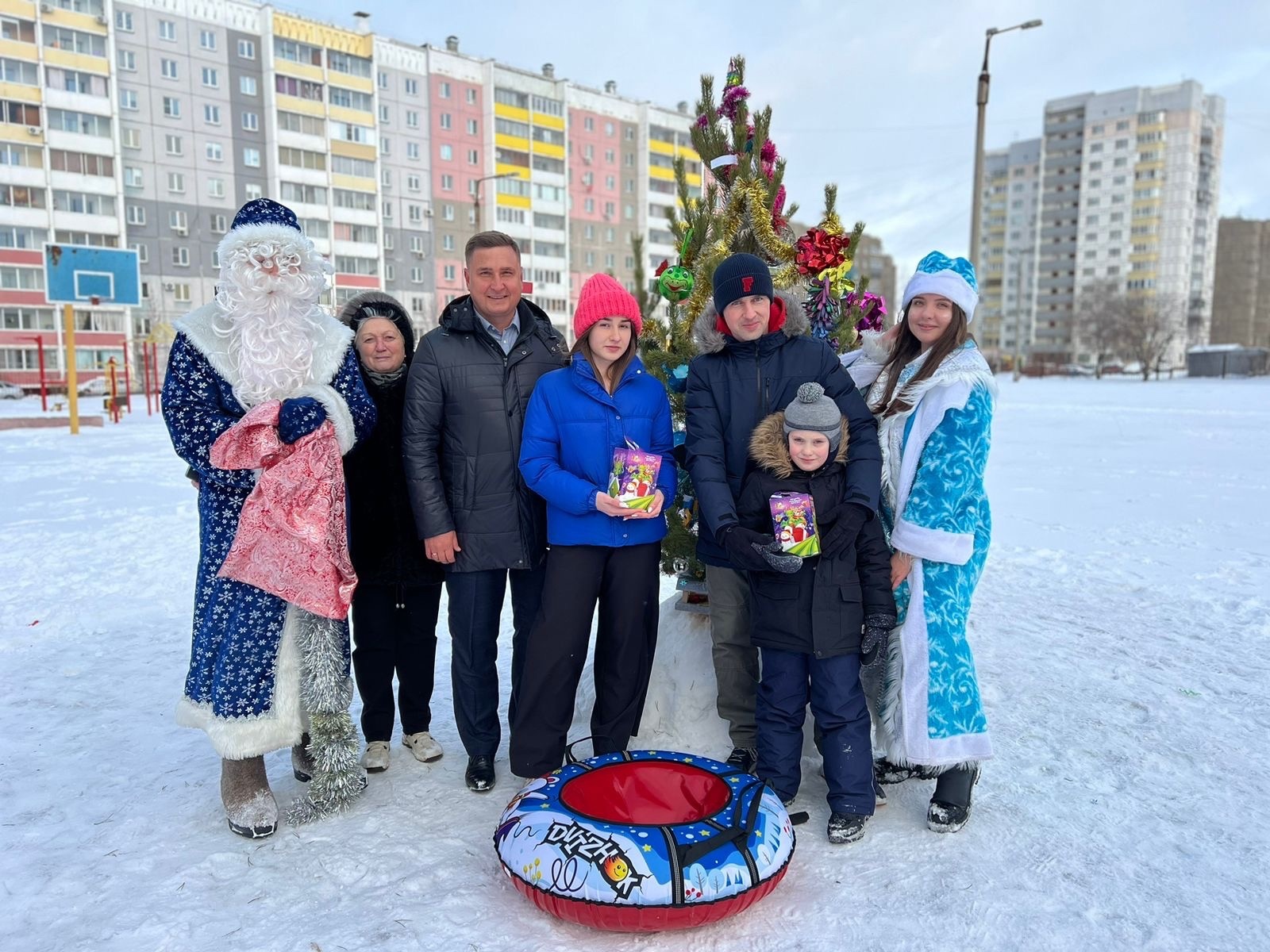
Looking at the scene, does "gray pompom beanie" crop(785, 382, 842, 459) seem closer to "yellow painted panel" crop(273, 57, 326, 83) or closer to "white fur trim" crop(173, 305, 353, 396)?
"white fur trim" crop(173, 305, 353, 396)

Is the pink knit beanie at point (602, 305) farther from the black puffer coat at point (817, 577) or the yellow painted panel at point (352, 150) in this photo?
the yellow painted panel at point (352, 150)

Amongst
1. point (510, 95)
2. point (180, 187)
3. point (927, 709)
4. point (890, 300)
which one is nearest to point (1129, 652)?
point (927, 709)

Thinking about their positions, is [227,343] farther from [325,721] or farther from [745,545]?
[745,545]

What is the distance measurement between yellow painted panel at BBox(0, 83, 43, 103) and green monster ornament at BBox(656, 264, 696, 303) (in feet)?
153

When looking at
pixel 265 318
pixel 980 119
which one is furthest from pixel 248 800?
pixel 980 119

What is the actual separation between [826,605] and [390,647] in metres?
1.89

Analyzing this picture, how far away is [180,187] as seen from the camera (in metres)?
42.4

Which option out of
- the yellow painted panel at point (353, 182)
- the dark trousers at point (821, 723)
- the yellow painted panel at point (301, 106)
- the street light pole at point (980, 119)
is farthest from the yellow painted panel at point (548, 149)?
the dark trousers at point (821, 723)

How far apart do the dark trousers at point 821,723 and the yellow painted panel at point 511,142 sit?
55.2 metres

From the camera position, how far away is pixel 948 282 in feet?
9.93

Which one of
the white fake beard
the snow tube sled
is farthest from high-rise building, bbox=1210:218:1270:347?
the white fake beard

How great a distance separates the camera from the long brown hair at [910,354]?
306 centimetres

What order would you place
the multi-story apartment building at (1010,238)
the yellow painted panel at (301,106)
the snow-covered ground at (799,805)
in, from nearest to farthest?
the snow-covered ground at (799,805) < the yellow painted panel at (301,106) < the multi-story apartment building at (1010,238)

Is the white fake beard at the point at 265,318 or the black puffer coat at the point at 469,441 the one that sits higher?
the white fake beard at the point at 265,318
